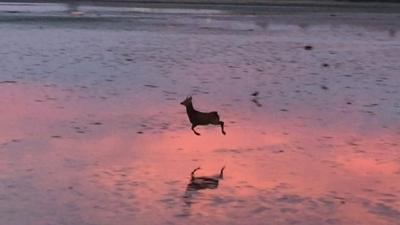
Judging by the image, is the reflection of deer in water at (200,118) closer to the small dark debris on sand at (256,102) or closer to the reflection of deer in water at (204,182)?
the reflection of deer in water at (204,182)

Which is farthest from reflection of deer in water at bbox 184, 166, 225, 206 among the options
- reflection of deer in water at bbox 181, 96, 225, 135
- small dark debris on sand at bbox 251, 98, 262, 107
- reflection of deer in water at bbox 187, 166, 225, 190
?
small dark debris on sand at bbox 251, 98, 262, 107

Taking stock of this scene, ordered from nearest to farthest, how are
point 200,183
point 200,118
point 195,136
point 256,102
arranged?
point 200,183, point 195,136, point 200,118, point 256,102

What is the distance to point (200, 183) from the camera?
682cm

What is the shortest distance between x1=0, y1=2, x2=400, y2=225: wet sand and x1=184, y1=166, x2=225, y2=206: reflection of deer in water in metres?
0.05

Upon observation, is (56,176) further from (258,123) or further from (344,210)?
(258,123)

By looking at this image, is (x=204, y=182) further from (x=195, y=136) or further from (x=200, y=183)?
(x=195, y=136)

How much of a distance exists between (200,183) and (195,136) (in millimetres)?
1837

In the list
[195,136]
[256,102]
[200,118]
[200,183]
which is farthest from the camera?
[256,102]

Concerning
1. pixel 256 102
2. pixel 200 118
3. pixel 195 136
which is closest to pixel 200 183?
pixel 195 136

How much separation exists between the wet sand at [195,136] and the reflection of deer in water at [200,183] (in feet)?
0.15

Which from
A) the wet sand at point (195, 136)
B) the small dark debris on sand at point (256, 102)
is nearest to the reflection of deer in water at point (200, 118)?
the wet sand at point (195, 136)

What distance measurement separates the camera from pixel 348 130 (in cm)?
914

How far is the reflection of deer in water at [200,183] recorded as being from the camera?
6.49 m

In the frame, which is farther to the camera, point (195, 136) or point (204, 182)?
point (195, 136)
